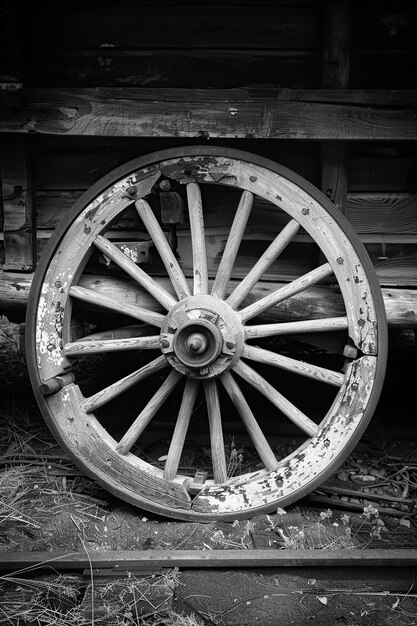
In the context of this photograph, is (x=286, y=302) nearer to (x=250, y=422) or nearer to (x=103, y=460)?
(x=250, y=422)

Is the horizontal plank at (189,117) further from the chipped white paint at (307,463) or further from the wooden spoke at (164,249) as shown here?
the chipped white paint at (307,463)

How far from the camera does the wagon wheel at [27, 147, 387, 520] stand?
2.63m

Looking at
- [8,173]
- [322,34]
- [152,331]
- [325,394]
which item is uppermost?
[322,34]

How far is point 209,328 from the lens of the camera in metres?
2.60

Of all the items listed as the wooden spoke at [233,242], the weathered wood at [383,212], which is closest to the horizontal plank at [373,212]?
the weathered wood at [383,212]

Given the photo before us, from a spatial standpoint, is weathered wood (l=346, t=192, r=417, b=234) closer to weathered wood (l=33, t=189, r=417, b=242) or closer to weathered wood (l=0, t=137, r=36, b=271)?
weathered wood (l=33, t=189, r=417, b=242)

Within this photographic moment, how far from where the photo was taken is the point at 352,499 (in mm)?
3008

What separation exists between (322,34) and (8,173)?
1614 mm

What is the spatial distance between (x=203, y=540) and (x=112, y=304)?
1126mm

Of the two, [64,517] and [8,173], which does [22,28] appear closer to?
[8,173]

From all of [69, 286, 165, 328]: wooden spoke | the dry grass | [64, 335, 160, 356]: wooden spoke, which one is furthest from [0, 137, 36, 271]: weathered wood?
the dry grass

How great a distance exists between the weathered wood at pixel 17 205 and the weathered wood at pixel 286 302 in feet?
0.29

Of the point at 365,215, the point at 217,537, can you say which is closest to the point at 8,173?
the point at 365,215

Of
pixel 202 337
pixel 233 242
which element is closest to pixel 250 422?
pixel 202 337
